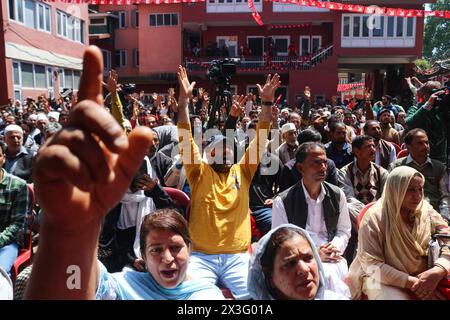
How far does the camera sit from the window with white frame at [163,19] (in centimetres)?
2398

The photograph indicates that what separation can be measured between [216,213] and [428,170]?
204 centimetres

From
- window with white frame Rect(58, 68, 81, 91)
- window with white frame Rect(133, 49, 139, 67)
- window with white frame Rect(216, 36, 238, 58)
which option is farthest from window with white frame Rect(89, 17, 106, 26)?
window with white frame Rect(216, 36, 238, 58)

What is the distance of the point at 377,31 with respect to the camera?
2119 cm

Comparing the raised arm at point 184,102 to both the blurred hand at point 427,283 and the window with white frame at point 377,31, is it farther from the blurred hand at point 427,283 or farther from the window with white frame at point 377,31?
the window with white frame at point 377,31

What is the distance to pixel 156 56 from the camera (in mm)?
24297

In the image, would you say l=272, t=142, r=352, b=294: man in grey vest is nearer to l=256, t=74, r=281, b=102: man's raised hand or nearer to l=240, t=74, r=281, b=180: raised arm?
l=240, t=74, r=281, b=180: raised arm

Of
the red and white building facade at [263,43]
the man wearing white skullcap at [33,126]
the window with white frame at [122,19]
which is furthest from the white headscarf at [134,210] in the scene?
the window with white frame at [122,19]

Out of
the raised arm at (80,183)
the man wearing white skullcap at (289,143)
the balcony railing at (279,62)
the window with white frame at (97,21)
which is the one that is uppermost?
the window with white frame at (97,21)

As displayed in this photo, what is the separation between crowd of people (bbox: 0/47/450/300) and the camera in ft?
2.61

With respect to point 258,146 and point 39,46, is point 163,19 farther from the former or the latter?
point 258,146

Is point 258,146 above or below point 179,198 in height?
above

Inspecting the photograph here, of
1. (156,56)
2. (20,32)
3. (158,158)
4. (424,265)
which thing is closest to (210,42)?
(156,56)

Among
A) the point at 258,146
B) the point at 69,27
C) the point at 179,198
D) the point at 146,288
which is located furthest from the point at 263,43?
the point at 146,288

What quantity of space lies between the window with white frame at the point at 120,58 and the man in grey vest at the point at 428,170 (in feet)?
85.6
